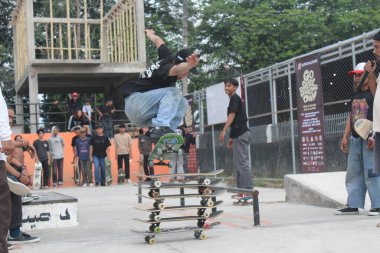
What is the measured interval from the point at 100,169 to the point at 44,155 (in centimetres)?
176

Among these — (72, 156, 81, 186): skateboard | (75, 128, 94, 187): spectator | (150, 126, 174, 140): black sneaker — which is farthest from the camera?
(72, 156, 81, 186): skateboard

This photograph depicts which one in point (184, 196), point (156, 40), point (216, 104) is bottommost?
point (184, 196)

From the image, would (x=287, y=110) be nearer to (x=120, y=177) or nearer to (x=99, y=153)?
(x=99, y=153)

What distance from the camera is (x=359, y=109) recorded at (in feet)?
23.4

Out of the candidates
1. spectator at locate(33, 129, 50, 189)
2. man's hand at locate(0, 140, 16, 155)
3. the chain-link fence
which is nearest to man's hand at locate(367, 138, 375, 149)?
man's hand at locate(0, 140, 16, 155)

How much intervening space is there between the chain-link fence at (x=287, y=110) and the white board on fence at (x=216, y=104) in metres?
0.48

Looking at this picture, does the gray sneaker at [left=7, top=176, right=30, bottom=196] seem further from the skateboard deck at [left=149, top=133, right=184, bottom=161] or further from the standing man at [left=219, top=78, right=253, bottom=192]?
the standing man at [left=219, top=78, right=253, bottom=192]

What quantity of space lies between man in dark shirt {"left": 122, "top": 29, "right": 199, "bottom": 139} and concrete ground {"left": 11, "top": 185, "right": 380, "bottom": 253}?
1182mm

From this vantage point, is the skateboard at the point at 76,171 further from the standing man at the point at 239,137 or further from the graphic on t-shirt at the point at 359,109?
the graphic on t-shirt at the point at 359,109

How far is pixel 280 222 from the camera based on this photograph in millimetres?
7098

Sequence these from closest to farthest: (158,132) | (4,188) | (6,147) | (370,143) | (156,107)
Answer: (4,188)
(6,147)
(158,132)
(156,107)
(370,143)

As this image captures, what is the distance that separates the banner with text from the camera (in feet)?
41.8

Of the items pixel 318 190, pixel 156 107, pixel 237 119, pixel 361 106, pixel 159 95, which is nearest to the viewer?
pixel 159 95

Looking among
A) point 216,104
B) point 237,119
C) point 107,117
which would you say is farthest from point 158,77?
point 107,117
